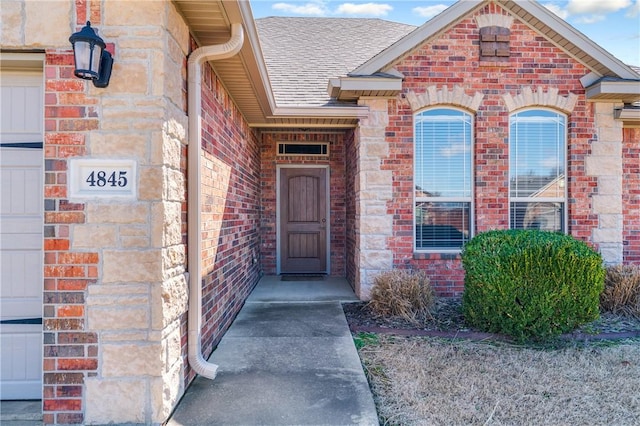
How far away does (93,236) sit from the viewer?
238cm

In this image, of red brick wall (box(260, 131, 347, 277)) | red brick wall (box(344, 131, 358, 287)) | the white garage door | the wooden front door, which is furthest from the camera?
the wooden front door

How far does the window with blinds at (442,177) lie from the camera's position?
18.8 ft

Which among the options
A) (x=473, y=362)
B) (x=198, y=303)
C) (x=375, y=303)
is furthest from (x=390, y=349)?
(x=198, y=303)

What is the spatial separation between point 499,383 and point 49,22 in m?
4.29

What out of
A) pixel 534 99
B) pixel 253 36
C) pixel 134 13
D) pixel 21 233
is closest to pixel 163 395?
pixel 21 233

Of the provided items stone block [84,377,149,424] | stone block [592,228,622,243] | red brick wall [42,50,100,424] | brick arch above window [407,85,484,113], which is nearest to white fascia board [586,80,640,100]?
brick arch above window [407,85,484,113]

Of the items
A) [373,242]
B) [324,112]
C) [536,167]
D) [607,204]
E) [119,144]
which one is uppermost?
[324,112]

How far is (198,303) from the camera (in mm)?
2877

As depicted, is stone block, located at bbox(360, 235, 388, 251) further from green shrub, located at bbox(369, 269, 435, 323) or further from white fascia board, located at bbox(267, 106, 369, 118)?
white fascia board, located at bbox(267, 106, 369, 118)

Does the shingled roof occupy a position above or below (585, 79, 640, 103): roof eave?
above

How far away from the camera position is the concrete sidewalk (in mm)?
2543

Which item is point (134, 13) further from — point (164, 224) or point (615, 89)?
point (615, 89)

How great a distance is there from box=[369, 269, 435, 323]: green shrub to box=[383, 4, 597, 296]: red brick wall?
27.4 inches

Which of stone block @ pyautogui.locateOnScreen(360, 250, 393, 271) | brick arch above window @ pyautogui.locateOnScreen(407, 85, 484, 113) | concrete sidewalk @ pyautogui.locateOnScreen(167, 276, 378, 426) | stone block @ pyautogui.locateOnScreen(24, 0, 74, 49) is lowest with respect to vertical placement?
concrete sidewalk @ pyautogui.locateOnScreen(167, 276, 378, 426)
